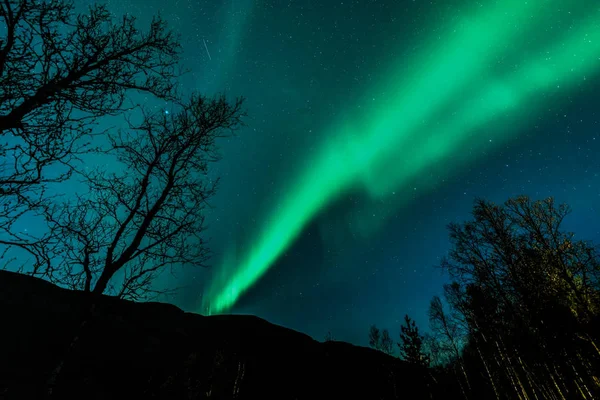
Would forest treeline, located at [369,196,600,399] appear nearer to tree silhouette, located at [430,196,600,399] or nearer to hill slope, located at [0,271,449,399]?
tree silhouette, located at [430,196,600,399]

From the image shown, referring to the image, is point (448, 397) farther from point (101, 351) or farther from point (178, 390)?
point (101, 351)

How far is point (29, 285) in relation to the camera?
19.6m

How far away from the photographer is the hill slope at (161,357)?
1486 centimetres

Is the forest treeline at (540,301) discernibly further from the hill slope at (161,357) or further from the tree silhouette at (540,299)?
the hill slope at (161,357)

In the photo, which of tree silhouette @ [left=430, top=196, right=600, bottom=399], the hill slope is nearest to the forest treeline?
tree silhouette @ [left=430, top=196, right=600, bottom=399]

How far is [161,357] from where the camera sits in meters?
21.4

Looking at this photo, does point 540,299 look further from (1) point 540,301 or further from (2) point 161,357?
(2) point 161,357

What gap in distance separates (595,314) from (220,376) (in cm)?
2372

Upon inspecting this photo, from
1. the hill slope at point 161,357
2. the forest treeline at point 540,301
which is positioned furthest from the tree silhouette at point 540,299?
the hill slope at point 161,357

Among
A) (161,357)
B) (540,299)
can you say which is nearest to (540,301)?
(540,299)

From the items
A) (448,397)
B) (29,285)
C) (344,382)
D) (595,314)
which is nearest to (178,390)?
(29,285)

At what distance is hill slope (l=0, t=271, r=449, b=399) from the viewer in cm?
1486

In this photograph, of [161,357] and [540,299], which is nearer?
[540,299]

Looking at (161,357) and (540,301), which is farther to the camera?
(161,357)
